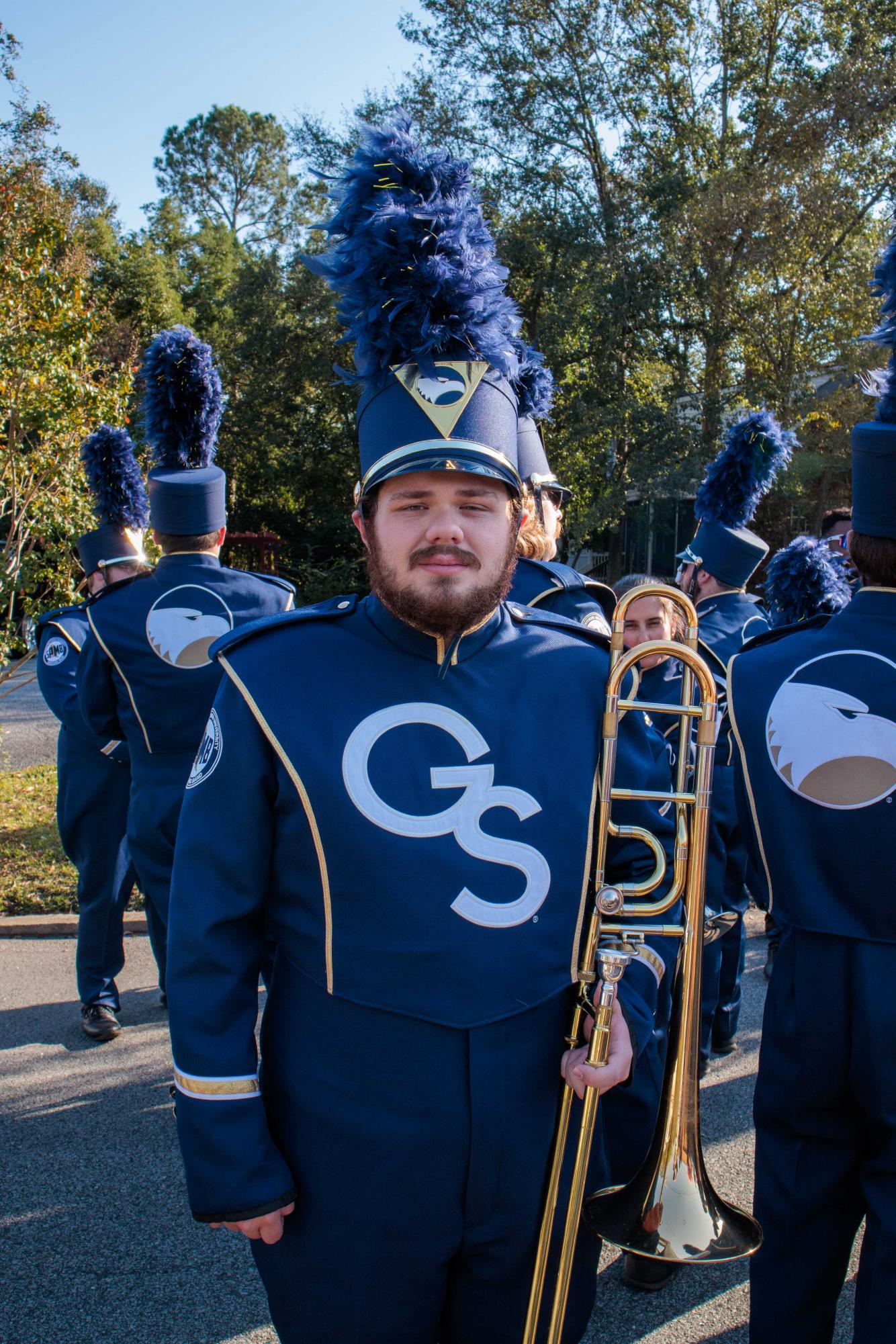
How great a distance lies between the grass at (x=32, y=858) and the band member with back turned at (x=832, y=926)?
460 centimetres

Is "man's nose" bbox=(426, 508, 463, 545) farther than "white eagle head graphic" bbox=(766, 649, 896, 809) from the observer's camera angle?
No

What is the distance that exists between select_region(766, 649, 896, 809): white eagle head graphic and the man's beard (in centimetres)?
80

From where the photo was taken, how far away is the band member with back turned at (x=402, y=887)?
5.50ft

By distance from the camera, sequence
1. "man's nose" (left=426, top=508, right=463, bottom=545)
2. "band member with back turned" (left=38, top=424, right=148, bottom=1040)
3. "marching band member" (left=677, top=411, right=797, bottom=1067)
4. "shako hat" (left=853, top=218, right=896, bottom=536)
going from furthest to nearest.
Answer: "band member with back turned" (left=38, top=424, right=148, bottom=1040), "marching band member" (left=677, top=411, right=797, bottom=1067), "shako hat" (left=853, top=218, right=896, bottom=536), "man's nose" (left=426, top=508, right=463, bottom=545)

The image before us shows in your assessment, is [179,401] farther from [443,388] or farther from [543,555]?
[443,388]

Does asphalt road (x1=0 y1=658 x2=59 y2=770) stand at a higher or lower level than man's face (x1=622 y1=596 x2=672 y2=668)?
lower

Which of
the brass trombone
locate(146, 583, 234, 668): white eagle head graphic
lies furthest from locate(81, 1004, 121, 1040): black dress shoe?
the brass trombone

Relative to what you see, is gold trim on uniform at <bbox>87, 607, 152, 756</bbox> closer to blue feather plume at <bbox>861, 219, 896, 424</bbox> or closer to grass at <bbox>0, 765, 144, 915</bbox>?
blue feather plume at <bbox>861, 219, 896, 424</bbox>

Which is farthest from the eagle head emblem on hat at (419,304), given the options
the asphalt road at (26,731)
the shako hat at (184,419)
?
the asphalt road at (26,731)

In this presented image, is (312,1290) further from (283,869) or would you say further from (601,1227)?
(283,869)

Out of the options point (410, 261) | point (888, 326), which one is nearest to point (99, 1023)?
point (410, 261)

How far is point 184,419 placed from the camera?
13.1 ft

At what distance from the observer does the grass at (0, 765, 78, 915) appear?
6.20 metres

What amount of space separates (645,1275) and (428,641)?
2.21 meters
